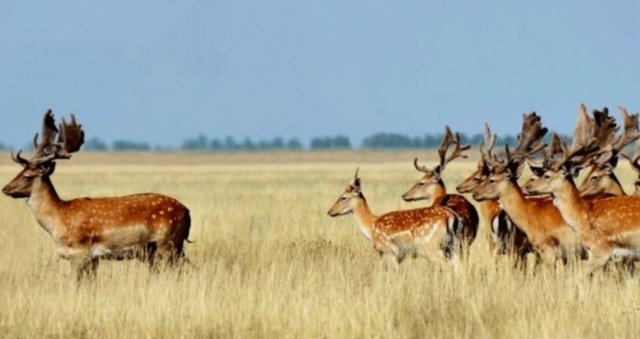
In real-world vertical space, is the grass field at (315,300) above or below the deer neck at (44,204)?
below

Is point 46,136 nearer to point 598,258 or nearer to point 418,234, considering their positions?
point 418,234

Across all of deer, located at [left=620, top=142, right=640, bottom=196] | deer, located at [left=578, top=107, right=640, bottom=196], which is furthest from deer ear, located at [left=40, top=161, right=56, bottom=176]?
deer, located at [left=620, top=142, right=640, bottom=196]

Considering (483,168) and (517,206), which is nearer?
(517,206)

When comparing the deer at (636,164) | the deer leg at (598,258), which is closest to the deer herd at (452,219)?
the deer leg at (598,258)

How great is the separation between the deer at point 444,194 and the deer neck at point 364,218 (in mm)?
696

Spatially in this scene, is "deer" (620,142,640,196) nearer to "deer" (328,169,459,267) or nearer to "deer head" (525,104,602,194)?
"deer head" (525,104,602,194)

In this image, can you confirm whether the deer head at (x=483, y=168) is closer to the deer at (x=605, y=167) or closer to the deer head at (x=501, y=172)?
the deer head at (x=501, y=172)

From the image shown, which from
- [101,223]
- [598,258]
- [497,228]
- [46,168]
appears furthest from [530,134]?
[46,168]

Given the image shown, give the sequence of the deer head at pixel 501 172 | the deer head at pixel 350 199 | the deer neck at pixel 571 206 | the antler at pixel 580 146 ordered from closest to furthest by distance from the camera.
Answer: the deer neck at pixel 571 206 → the antler at pixel 580 146 → the deer head at pixel 501 172 → the deer head at pixel 350 199

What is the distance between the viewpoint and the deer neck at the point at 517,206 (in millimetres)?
11367

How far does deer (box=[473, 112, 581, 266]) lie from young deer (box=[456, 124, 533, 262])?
142 mm

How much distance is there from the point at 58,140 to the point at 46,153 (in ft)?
0.99

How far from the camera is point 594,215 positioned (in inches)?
419

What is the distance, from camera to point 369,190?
29656 millimetres
